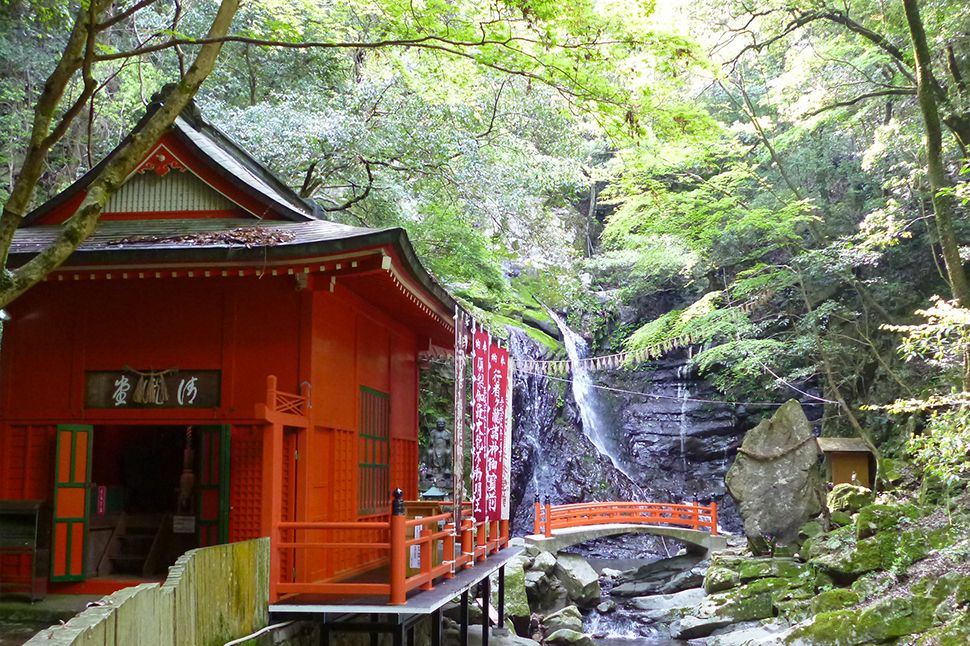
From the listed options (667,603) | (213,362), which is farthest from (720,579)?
(213,362)

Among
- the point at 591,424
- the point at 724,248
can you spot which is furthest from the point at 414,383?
the point at 591,424

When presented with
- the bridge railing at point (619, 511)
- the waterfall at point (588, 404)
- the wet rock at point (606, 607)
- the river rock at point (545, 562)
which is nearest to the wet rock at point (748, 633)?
the wet rock at point (606, 607)

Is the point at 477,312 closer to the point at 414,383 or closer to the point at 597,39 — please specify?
the point at 414,383

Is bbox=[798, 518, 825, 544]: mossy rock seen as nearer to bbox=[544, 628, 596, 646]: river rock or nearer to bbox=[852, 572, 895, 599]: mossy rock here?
bbox=[852, 572, 895, 599]: mossy rock

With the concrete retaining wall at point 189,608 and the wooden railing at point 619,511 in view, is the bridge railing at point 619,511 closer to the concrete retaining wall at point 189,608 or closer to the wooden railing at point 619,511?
the wooden railing at point 619,511

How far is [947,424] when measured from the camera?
10125mm

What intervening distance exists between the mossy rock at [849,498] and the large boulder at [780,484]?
2.67 ft

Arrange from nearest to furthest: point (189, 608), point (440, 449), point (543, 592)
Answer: point (189, 608) < point (543, 592) < point (440, 449)

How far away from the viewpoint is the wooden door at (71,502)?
8945mm

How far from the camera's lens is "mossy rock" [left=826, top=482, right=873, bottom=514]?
55.0 ft

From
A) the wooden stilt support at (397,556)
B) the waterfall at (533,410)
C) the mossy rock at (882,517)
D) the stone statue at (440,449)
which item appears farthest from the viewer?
the waterfall at (533,410)

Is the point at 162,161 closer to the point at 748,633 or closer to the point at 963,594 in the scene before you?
the point at 963,594

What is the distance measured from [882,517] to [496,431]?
300 inches

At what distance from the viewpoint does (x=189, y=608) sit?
21.0ft
